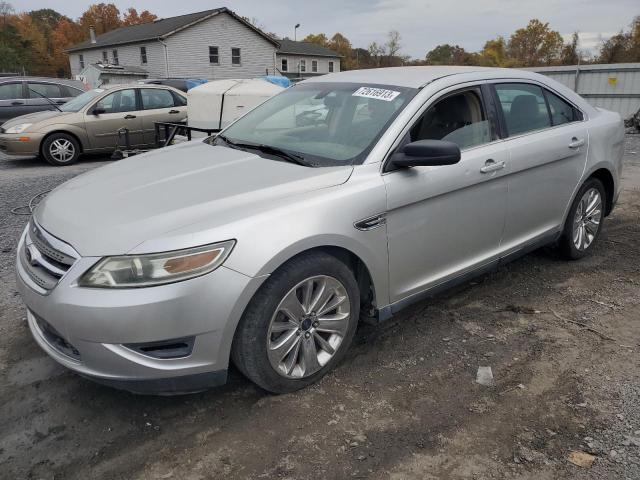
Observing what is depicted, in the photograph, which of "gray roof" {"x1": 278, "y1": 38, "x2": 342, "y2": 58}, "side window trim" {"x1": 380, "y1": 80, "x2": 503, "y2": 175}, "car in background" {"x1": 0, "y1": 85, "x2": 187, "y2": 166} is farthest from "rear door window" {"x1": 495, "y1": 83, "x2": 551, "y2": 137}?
"gray roof" {"x1": 278, "y1": 38, "x2": 342, "y2": 58}

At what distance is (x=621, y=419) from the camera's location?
8.76 ft

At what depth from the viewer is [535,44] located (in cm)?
6159

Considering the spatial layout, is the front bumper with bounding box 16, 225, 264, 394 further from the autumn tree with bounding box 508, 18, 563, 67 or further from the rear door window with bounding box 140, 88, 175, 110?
the autumn tree with bounding box 508, 18, 563, 67

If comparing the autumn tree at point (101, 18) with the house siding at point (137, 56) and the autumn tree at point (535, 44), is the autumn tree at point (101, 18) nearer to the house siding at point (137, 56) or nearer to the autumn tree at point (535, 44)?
the house siding at point (137, 56)

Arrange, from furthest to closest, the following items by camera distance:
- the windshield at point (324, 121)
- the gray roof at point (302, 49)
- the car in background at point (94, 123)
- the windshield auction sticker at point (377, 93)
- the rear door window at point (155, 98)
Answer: the gray roof at point (302, 49)
the rear door window at point (155, 98)
the car in background at point (94, 123)
the windshield auction sticker at point (377, 93)
the windshield at point (324, 121)

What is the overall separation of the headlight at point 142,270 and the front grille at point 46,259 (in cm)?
19

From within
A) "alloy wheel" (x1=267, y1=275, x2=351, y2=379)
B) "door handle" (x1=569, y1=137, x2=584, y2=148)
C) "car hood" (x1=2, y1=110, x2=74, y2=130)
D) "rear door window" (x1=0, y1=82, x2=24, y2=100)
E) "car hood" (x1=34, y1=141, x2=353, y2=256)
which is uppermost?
"rear door window" (x1=0, y1=82, x2=24, y2=100)

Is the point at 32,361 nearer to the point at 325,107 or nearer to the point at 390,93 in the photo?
the point at 325,107

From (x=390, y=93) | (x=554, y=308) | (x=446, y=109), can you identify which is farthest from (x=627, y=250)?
(x=390, y=93)

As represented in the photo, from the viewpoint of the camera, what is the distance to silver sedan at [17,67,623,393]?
2.37m

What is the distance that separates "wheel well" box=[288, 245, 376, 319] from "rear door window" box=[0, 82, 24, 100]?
12.2 m

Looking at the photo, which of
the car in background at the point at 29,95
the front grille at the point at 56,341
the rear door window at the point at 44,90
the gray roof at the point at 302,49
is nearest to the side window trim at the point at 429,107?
the front grille at the point at 56,341

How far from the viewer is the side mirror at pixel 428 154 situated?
2.95 m

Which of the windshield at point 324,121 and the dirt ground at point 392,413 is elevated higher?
the windshield at point 324,121
